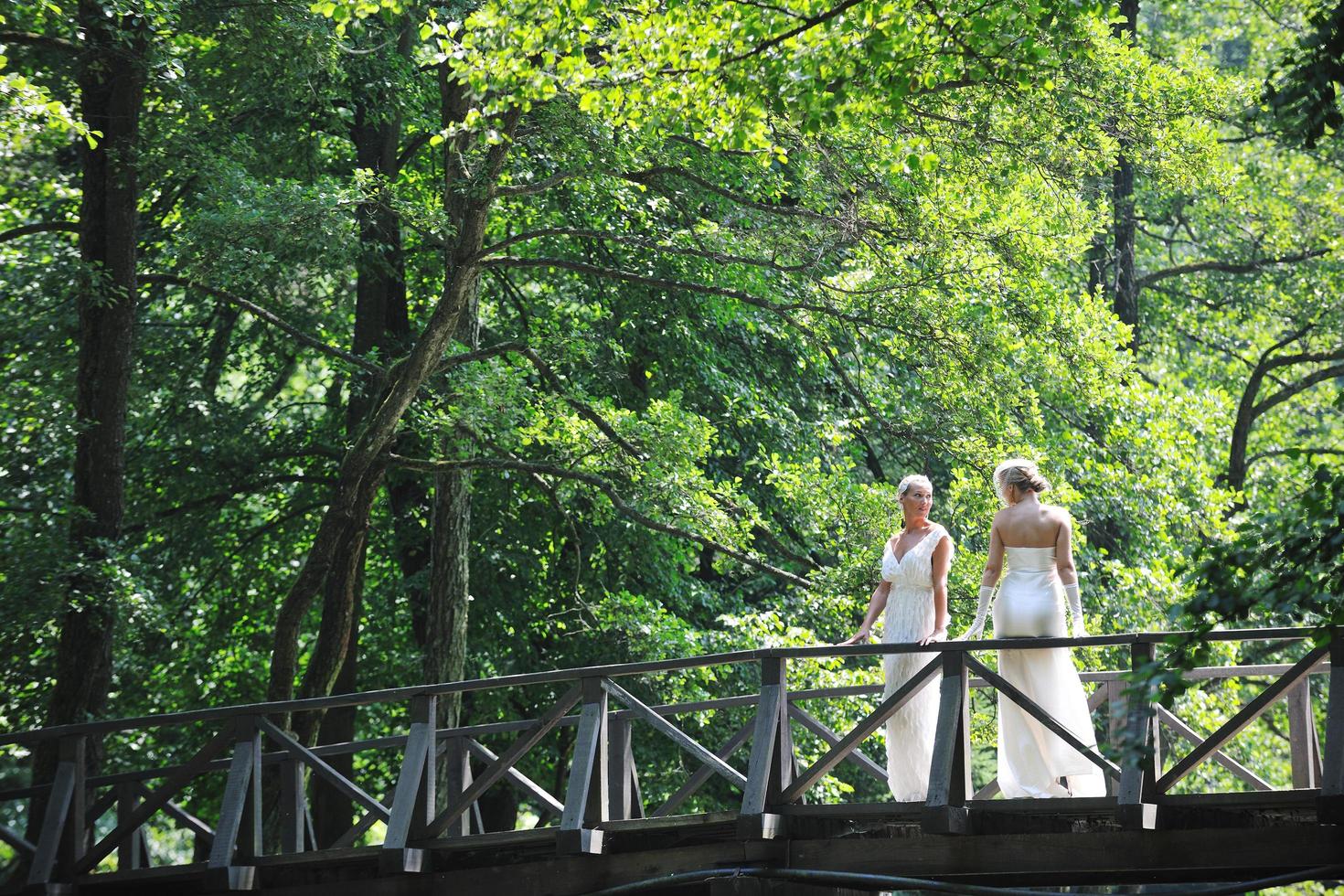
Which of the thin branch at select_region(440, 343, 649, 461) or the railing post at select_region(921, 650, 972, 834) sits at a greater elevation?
the thin branch at select_region(440, 343, 649, 461)

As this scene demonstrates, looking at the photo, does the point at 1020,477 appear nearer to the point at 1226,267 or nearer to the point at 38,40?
the point at 38,40

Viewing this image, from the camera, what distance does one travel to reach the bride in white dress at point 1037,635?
27.0 feet

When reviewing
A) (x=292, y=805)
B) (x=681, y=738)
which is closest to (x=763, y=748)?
(x=681, y=738)

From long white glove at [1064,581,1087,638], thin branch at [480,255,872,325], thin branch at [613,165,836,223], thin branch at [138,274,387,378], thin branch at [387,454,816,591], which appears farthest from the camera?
thin branch at [138,274,387,378]

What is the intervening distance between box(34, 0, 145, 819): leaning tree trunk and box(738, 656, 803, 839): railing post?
6764 millimetres

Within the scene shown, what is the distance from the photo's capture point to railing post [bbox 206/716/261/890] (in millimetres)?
8820

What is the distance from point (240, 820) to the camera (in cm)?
899

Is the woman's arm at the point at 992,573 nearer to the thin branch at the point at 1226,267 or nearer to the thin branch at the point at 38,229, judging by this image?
the thin branch at the point at 38,229

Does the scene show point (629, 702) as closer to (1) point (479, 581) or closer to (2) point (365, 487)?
(2) point (365, 487)

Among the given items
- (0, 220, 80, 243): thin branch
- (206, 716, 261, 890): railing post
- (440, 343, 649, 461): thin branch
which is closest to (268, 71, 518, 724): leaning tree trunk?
(440, 343, 649, 461): thin branch

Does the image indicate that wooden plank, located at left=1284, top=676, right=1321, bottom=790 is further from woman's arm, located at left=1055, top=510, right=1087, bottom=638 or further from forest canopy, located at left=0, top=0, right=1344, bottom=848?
woman's arm, located at left=1055, top=510, right=1087, bottom=638

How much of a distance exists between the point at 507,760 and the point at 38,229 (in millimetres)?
8393

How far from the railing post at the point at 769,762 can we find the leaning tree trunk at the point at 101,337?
6.76 meters

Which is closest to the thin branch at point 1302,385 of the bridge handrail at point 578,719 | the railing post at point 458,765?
the bridge handrail at point 578,719
